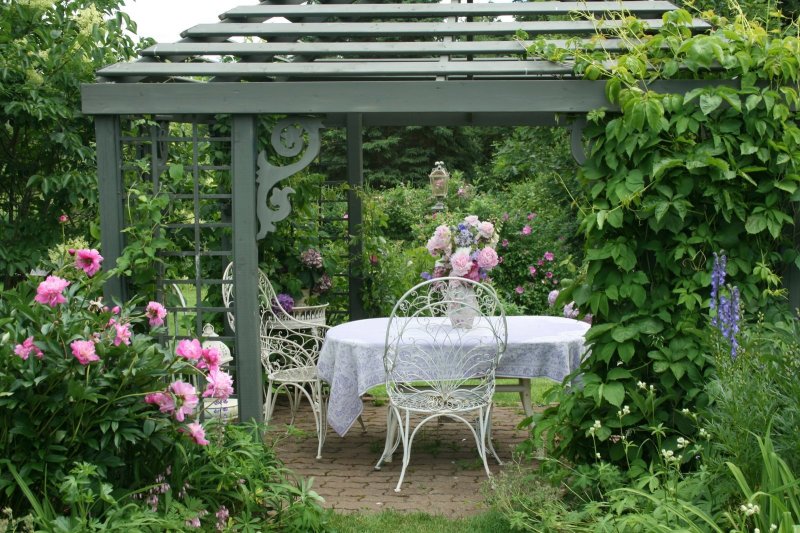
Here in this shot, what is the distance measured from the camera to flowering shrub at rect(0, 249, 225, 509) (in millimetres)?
3098

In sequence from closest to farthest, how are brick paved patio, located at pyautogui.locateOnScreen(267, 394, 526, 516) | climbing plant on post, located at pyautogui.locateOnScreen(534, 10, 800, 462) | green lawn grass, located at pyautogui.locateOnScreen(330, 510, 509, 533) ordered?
climbing plant on post, located at pyautogui.locateOnScreen(534, 10, 800, 462) → green lawn grass, located at pyautogui.locateOnScreen(330, 510, 509, 533) → brick paved patio, located at pyautogui.locateOnScreen(267, 394, 526, 516)

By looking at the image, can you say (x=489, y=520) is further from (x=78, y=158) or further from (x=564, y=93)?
(x=78, y=158)

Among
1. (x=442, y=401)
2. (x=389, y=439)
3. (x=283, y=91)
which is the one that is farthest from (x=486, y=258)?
(x=283, y=91)

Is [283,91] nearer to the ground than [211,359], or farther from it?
farther from it

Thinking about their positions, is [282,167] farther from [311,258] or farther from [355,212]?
[355,212]

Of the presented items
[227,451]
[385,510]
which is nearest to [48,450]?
[227,451]

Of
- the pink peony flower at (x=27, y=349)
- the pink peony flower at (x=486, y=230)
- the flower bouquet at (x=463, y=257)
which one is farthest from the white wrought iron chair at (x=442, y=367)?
the pink peony flower at (x=27, y=349)

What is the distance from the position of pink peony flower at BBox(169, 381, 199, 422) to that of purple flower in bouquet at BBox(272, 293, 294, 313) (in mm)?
2925

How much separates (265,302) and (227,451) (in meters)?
2.21

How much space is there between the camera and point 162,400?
327 centimetres

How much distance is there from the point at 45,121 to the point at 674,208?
3.66m

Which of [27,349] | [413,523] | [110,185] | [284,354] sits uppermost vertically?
[110,185]

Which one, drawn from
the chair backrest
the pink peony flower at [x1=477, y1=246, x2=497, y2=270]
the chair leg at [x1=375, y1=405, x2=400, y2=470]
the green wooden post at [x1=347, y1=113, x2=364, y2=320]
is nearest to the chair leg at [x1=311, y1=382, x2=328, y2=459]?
the chair leg at [x1=375, y1=405, x2=400, y2=470]

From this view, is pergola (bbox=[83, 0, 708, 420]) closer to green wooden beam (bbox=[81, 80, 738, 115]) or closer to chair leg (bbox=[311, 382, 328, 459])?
green wooden beam (bbox=[81, 80, 738, 115])
